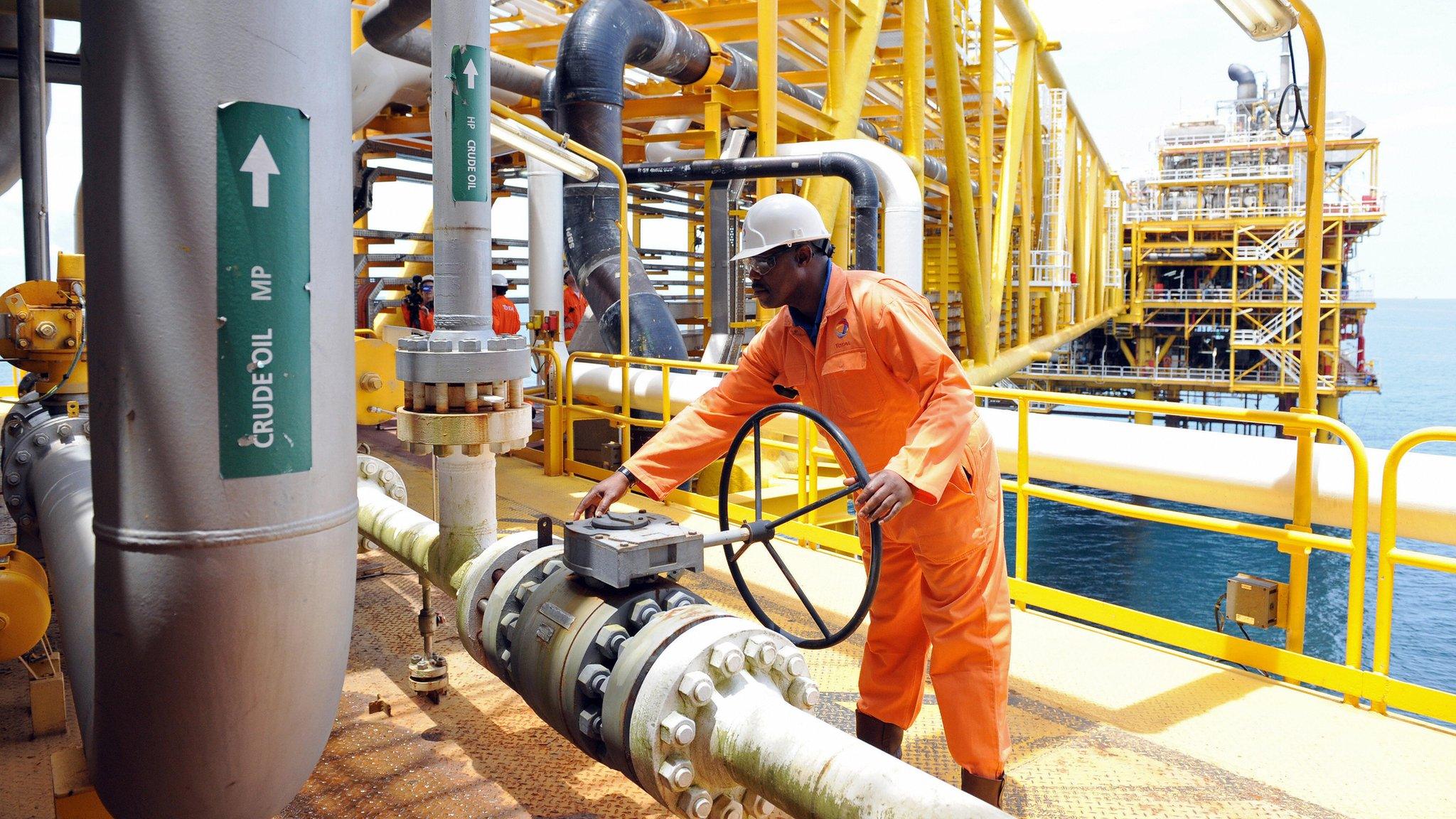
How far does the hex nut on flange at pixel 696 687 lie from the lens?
1790 mm

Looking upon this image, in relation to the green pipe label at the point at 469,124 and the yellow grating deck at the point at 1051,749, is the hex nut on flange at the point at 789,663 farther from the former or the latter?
the green pipe label at the point at 469,124

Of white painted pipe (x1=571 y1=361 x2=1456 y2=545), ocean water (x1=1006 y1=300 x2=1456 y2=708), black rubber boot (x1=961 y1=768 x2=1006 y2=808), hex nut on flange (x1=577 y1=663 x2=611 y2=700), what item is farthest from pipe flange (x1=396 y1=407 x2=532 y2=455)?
ocean water (x1=1006 y1=300 x2=1456 y2=708)

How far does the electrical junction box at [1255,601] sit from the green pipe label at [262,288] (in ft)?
11.1

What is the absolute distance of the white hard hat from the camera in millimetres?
2516

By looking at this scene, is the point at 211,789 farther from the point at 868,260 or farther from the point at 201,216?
the point at 868,260

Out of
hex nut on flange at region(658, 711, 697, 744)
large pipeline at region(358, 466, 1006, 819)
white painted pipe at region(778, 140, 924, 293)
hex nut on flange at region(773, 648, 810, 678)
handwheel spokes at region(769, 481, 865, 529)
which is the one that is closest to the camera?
large pipeline at region(358, 466, 1006, 819)

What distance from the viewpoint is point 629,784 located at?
8.77ft

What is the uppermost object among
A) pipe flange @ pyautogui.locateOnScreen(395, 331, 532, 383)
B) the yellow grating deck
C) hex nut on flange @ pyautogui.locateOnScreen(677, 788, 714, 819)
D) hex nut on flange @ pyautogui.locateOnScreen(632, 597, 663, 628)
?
pipe flange @ pyautogui.locateOnScreen(395, 331, 532, 383)

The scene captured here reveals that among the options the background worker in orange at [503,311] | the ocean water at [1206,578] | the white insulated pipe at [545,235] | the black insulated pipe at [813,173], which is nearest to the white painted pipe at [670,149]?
the black insulated pipe at [813,173]

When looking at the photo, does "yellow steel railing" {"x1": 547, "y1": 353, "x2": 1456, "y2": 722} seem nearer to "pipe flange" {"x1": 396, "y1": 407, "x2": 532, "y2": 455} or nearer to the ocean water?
"pipe flange" {"x1": 396, "y1": 407, "x2": 532, "y2": 455}

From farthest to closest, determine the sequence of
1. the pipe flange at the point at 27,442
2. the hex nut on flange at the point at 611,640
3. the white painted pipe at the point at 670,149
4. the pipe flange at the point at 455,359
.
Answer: the white painted pipe at the point at 670,149 < the pipe flange at the point at 27,442 < the pipe flange at the point at 455,359 < the hex nut on flange at the point at 611,640

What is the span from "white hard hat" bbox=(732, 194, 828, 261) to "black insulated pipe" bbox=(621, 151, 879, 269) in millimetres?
5638

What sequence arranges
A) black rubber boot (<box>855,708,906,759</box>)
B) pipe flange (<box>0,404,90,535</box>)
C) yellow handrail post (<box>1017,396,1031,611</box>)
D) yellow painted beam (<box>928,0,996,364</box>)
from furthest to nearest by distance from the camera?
yellow painted beam (<box>928,0,996,364</box>) → yellow handrail post (<box>1017,396,1031,611</box>) → pipe flange (<box>0,404,90,535</box>) → black rubber boot (<box>855,708,906,759</box>)

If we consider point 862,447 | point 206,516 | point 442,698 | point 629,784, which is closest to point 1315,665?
point 862,447
